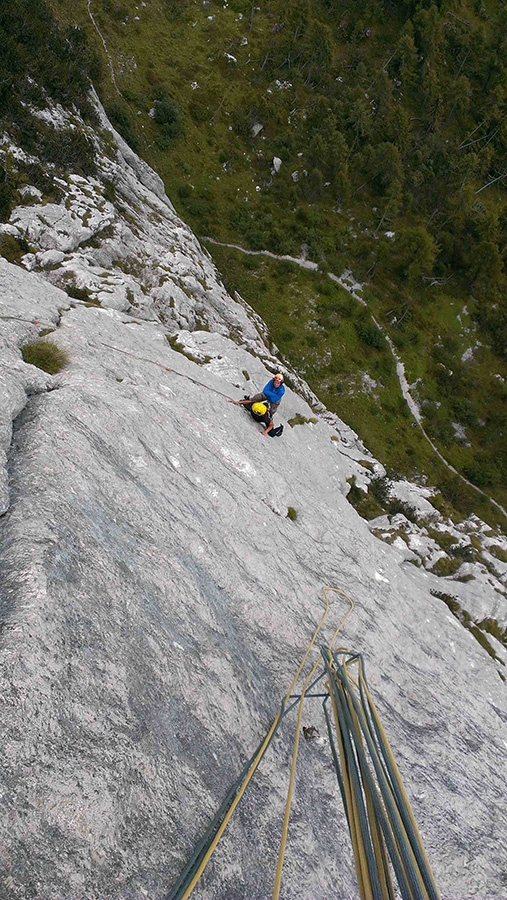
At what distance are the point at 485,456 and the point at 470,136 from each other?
69.3 meters

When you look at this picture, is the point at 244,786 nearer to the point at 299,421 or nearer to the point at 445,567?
the point at 299,421

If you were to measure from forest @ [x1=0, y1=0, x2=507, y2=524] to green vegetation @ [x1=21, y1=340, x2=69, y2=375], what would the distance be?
51.5 m

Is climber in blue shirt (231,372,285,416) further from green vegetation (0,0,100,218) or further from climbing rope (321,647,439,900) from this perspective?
green vegetation (0,0,100,218)

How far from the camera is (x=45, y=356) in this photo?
1353 centimetres

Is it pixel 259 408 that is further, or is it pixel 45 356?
pixel 259 408

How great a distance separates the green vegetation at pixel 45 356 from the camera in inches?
523

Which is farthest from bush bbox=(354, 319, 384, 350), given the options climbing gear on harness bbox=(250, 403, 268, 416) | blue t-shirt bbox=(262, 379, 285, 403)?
climbing gear on harness bbox=(250, 403, 268, 416)

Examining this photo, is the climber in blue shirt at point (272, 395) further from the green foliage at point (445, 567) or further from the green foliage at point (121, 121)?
the green foliage at point (121, 121)

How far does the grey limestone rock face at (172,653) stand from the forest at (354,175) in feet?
158

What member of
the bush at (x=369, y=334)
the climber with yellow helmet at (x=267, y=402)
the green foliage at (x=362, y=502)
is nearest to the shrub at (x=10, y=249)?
the climber with yellow helmet at (x=267, y=402)

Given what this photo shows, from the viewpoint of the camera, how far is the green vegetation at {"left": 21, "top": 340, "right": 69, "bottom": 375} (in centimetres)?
1327

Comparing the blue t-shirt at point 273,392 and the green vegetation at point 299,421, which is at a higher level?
the blue t-shirt at point 273,392

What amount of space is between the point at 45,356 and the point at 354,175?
86.4m

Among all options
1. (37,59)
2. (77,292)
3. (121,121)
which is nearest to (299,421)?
(77,292)
